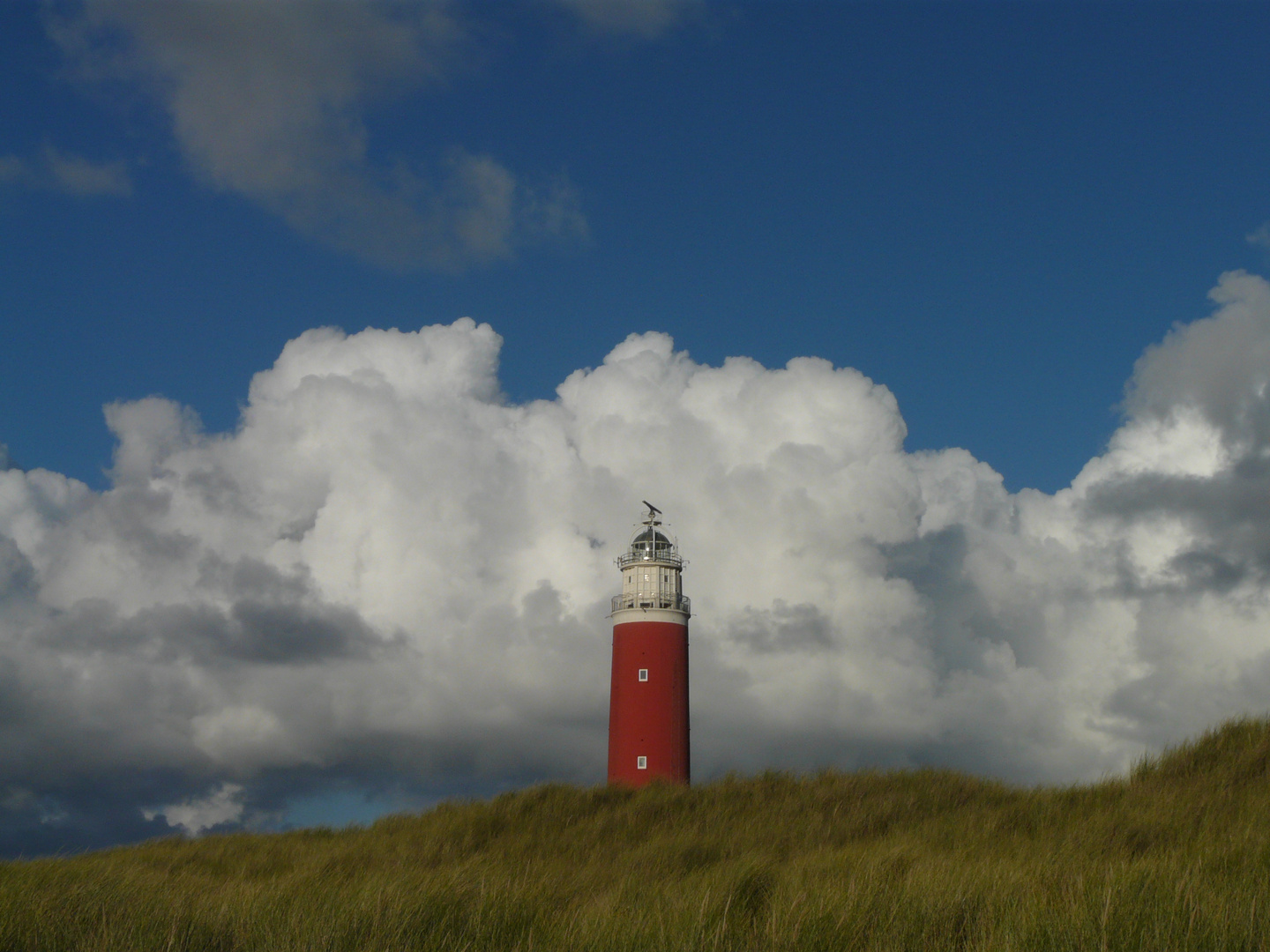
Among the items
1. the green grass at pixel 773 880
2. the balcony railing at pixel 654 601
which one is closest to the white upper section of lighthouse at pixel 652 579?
the balcony railing at pixel 654 601

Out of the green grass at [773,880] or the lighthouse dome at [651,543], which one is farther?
the lighthouse dome at [651,543]

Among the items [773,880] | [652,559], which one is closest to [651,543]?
[652,559]

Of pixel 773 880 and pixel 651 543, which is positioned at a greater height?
pixel 651 543

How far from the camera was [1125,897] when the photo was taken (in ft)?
28.6

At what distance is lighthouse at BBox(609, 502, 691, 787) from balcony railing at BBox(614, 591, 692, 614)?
0.03m

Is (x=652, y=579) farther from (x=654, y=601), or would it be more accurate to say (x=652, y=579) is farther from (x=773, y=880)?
(x=773, y=880)

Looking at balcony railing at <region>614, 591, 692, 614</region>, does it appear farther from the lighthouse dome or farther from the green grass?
the green grass

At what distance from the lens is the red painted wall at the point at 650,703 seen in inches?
1473

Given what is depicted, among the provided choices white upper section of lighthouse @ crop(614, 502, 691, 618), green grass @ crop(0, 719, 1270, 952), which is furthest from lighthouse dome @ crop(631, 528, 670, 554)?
green grass @ crop(0, 719, 1270, 952)

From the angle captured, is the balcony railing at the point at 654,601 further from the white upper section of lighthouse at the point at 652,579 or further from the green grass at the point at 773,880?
the green grass at the point at 773,880

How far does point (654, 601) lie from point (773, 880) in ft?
91.9

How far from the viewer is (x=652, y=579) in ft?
133

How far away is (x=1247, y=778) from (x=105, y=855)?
66.1ft

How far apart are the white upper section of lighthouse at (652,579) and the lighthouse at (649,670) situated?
0.03m
